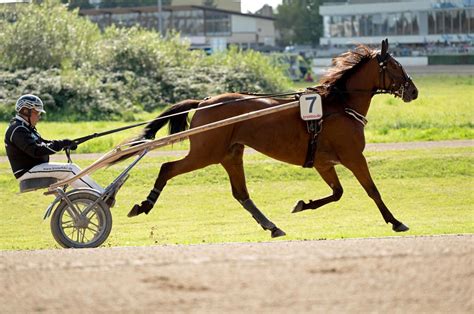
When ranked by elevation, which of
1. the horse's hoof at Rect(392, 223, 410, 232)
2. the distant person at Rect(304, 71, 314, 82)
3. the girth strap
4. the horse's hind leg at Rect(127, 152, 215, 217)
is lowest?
the distant person at Rect(304, 71, 314, 82)

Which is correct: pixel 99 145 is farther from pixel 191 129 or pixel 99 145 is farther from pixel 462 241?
pixel 462 241

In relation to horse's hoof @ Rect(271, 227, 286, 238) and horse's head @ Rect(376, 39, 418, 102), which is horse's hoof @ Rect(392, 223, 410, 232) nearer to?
horse's hoof @ Rect(271, 227, 286, 238)

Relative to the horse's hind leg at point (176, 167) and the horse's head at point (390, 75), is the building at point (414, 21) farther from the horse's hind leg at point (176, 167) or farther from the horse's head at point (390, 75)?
the horse's hind leg at point (176, 167)

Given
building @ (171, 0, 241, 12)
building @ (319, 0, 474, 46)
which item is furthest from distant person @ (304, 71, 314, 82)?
building @ (171, 0, 241, 12)

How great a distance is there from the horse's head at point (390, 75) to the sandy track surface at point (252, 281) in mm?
4969

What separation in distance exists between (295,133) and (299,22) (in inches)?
3863

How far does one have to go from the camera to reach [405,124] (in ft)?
101

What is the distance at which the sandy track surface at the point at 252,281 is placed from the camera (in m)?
7.79

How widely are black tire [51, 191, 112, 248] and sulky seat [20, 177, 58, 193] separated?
1.08 feet

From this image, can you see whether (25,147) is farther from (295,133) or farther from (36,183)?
(295,133)

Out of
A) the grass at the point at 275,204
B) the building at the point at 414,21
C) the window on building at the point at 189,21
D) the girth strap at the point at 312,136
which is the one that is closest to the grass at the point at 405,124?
the grass at the point at 275,204

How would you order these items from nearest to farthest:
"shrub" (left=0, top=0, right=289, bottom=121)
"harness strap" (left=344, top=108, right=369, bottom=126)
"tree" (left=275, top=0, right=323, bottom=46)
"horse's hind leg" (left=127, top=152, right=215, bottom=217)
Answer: "horse's hind leg" (left=127, top=152, right=215, bottom=217)
"harness strap" (left=344, top=108, right=369, bottom=126)
"shrub" (left=0, top=0, right=289, bottom=121)
"tree" (left=275, top=0, right=323, bottom=46)

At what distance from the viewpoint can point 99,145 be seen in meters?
26.6

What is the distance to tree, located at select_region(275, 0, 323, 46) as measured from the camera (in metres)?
108
